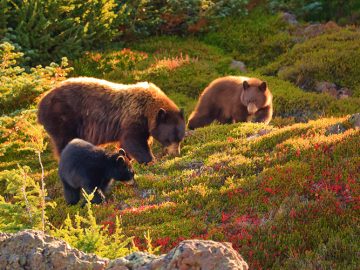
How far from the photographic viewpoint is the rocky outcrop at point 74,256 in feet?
14.6

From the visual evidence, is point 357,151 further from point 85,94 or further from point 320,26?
point 320,26

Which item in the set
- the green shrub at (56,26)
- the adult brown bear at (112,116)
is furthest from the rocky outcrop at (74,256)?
the green shrub at (56,26)

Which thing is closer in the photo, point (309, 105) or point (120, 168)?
point (120, 168)

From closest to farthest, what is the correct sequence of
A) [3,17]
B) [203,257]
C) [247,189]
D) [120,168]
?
[203,257] < [247,189] < [120,168] < [3,17]

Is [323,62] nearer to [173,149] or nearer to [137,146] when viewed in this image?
[173,149]

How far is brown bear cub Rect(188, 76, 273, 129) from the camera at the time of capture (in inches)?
584

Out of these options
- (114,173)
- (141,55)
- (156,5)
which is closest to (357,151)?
(114,173)

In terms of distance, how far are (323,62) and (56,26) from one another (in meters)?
9.47

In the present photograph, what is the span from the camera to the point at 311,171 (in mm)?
9375

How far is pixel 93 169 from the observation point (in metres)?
10.3

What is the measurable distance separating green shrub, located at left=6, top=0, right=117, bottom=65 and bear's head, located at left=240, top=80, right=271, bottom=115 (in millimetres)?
8287

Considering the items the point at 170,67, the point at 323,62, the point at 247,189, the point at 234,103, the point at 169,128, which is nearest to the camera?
the point at 247,189

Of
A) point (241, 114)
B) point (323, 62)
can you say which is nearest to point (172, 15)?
point (323, 62)

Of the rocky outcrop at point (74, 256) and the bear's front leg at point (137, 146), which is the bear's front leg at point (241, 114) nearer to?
the bear's front leg at point (137, 146)
